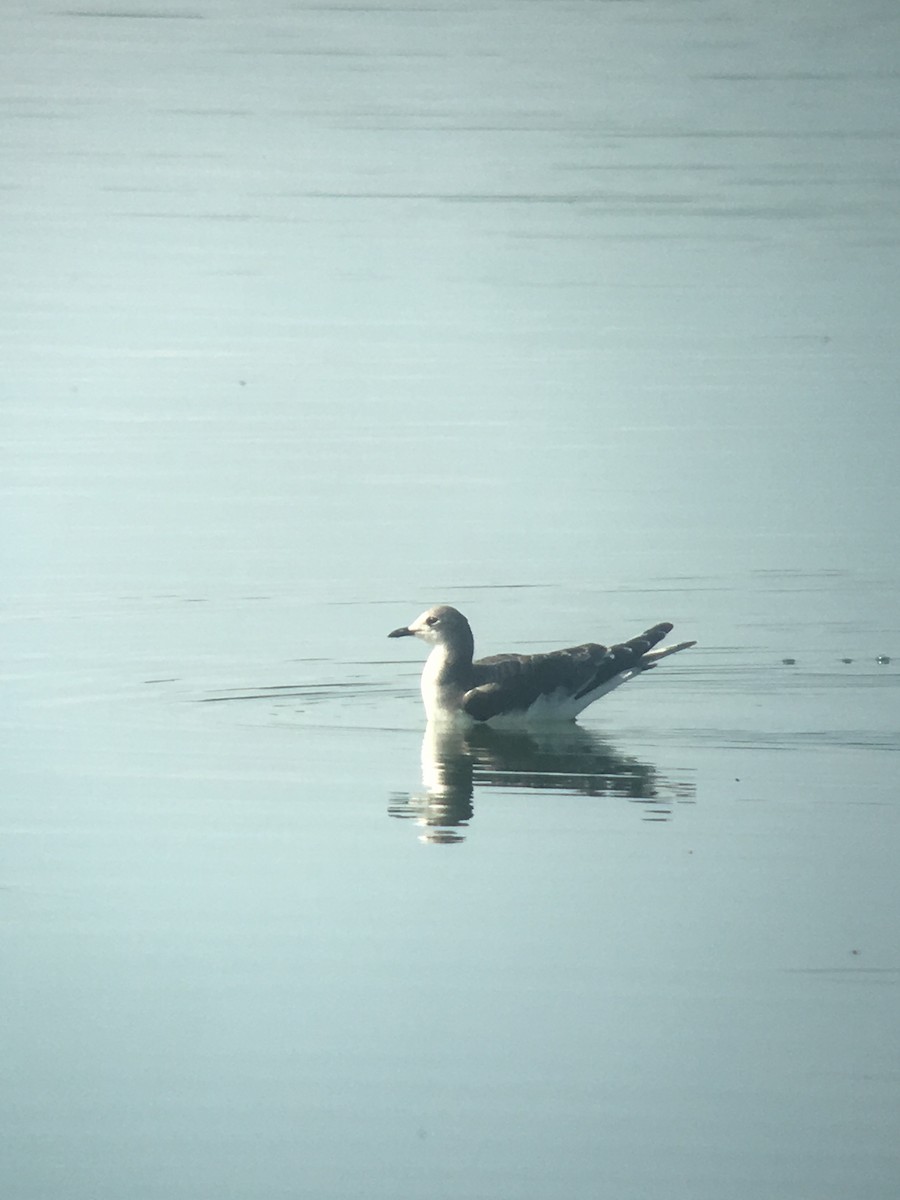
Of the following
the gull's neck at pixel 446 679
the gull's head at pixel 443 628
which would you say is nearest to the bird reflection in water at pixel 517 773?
the gull's neck at pixel 446 679

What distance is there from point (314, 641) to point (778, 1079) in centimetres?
618

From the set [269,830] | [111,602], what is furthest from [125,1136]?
[111,602]

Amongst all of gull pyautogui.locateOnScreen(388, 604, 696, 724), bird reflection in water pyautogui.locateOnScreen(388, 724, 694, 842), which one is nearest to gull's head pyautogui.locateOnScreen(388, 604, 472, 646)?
gull pyautogui.locateOnScreen(388, 604, 696, 724)

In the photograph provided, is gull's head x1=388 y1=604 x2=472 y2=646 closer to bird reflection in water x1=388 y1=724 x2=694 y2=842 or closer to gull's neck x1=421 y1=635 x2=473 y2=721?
gull's neck x1=421 y1=635 x2=473 y2=721

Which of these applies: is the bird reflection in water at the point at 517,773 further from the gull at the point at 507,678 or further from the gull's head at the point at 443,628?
the gull's head at the point at 443,628

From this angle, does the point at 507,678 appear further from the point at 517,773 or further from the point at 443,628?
the point at 517,773

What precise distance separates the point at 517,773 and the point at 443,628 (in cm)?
151

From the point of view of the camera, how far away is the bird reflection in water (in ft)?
24.4

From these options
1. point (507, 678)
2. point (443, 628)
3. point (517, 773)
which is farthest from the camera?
point (443, 628)

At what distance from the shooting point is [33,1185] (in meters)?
4.41

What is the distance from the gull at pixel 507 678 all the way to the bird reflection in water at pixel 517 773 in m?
0.10

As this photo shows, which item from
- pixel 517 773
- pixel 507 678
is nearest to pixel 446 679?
pixel 507 678

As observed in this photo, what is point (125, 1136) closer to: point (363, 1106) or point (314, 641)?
point (363, 1106)

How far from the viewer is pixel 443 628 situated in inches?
382
